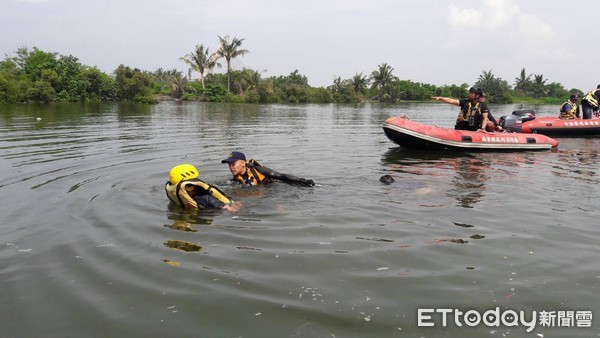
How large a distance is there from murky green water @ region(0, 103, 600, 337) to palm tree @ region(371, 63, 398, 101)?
7184 centimetres

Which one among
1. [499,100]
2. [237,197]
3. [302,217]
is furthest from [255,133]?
[499,100]

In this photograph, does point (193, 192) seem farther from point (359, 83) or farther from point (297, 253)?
point (359, 83)

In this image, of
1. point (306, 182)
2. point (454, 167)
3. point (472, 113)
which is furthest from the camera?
point (472, 113)

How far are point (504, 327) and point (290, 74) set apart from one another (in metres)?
89.1

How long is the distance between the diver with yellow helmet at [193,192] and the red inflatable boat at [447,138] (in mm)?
7617

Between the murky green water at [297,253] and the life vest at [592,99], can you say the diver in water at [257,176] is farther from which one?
the life vest at [592,99]

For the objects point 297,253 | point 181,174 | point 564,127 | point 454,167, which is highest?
point 564,127

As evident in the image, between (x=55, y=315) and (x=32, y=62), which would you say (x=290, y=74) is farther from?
(x=55, y=315)

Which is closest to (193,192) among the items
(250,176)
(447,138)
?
(250,176)

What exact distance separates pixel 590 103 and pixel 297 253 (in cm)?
1706

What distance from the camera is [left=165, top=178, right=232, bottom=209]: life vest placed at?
20.7 feet

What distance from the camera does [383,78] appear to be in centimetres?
7950

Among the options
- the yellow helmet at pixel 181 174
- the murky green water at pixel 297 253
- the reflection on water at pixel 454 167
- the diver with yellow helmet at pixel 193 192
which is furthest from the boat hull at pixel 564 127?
the yellow helmet at pixel 181 174

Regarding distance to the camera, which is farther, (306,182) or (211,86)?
(211,86)
